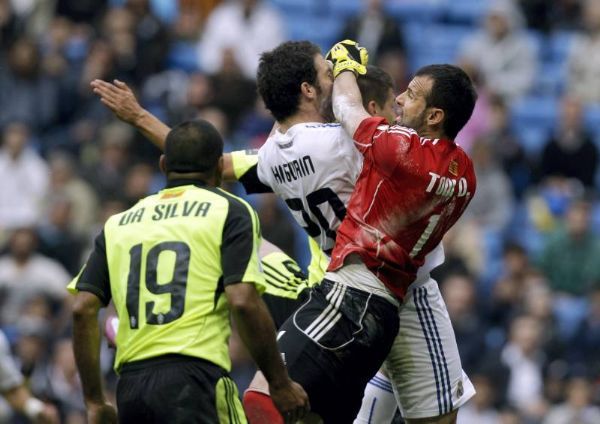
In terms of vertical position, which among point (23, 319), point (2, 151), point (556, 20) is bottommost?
point (23, 319)

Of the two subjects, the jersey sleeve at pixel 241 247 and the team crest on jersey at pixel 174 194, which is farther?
the team crest on jersey at pixel 174 194

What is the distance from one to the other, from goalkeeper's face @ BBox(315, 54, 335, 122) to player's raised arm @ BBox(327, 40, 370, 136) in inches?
2.2

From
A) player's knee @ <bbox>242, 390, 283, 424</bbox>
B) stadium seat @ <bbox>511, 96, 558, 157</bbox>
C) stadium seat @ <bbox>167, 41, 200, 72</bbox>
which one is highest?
player's knee @ <bbox>242, 390, 283, 424</bbox>

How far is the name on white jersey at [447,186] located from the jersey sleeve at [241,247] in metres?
1.00

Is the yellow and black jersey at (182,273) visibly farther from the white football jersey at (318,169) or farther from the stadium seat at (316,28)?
the stadium seat at (316,28)

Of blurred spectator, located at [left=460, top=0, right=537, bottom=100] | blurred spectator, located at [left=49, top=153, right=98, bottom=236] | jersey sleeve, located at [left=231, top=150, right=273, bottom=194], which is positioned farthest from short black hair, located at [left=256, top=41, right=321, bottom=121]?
blurred spectator, located at [left=460, top=0, right=537, bottom=100]

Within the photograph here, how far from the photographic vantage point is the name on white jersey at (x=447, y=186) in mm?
8594

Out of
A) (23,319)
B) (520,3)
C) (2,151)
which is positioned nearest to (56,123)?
(2,151)

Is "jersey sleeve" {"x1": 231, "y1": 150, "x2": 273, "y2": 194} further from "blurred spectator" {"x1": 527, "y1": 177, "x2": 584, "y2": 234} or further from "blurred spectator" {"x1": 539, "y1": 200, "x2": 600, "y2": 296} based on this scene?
"blurred spectator" {"x1": 527, "y1": 177, "x2": 584, "y2": 234}

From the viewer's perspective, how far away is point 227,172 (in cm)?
946

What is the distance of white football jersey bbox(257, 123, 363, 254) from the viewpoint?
8.85m

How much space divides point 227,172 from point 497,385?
6305 mm

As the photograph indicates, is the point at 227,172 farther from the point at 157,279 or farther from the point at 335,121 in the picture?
the point at 157,279

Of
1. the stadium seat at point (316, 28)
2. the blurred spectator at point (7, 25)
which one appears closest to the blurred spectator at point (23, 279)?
the blurred spectator at point (7, 25)
